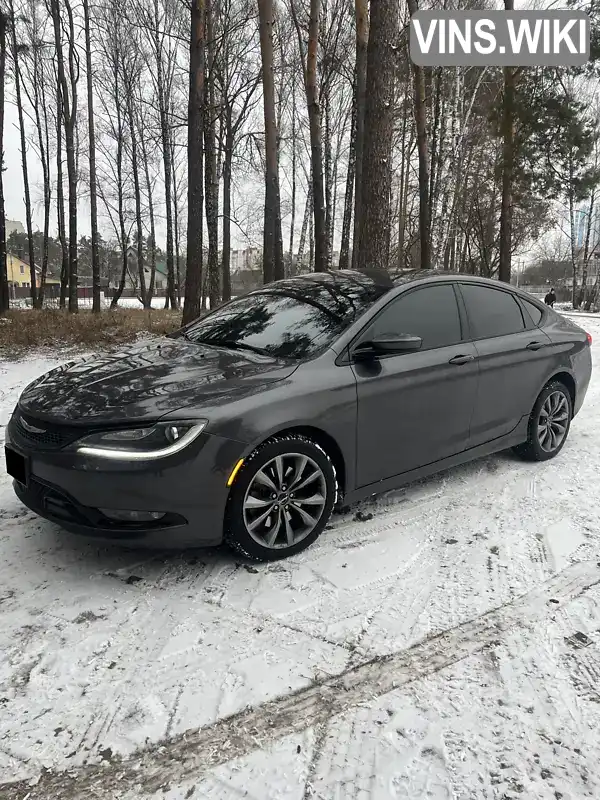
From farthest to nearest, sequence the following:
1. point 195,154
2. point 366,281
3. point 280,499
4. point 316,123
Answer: point 316,123, point 195,154, point 366,281, point 280,499

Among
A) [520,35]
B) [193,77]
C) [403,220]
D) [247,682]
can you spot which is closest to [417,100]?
[520,35]

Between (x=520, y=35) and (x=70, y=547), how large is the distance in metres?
16.8

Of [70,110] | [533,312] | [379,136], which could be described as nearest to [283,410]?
[533,312]

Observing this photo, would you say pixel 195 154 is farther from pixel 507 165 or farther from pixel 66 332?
pixel 507 165

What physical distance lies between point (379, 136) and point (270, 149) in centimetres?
654

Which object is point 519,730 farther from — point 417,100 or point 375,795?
point 417,100

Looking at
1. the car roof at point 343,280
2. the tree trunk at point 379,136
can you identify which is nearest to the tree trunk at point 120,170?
the tree trunk at point 379,136

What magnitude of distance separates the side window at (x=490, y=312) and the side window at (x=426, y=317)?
0.58 ft

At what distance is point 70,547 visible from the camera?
3086mm

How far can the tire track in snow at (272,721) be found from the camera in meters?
1.73

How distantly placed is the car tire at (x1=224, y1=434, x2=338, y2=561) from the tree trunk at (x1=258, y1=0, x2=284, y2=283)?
12.6 meters

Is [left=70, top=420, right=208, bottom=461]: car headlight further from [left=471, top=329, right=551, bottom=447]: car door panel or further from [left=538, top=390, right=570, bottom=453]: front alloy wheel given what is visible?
Answer: [left=538, top=390, right=570, bottom=453]: front alloy wheel

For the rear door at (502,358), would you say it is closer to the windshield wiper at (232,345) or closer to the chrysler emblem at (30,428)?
the windshield wiper at (232,345)

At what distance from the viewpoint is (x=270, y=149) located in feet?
45.6
